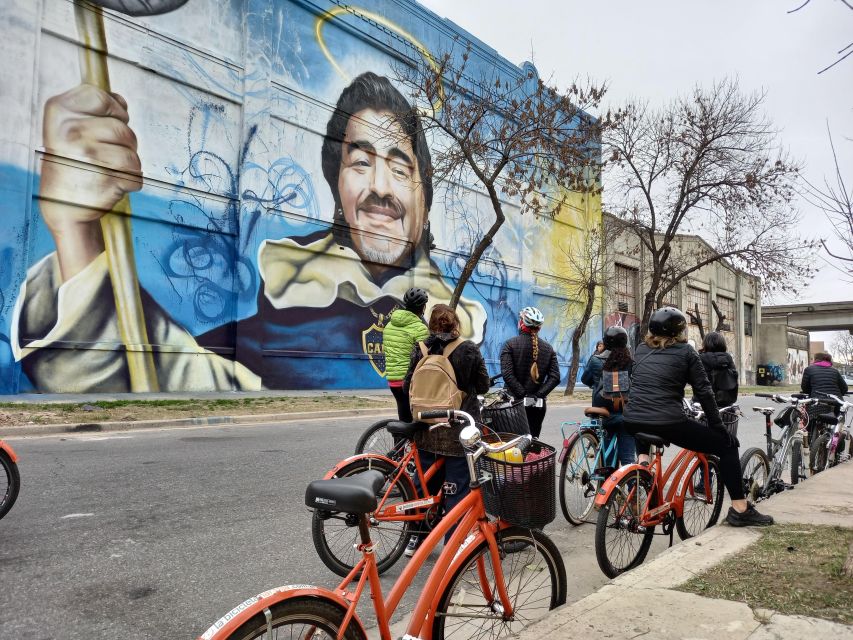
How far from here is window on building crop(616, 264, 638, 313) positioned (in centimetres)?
3900

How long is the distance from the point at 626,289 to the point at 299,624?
131 ft

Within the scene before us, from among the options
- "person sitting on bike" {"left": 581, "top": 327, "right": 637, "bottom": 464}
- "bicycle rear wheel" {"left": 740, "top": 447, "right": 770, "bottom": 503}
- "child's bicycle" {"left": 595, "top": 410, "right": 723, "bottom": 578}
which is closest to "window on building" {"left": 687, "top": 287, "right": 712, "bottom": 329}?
"bicycle rear wheel" {"left": 740, "top": 447, "right": 770, "bottom": 503}

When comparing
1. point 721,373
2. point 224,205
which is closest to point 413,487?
point 721,373

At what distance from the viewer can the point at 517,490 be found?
3.00 metres

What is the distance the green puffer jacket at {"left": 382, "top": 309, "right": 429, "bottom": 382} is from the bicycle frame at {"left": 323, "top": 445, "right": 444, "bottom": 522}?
4.04ft

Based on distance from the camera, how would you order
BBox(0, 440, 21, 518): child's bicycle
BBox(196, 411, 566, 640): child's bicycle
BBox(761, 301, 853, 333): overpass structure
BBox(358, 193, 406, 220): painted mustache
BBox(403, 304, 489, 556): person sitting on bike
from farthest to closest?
BBox(761, 301, 853, 333): overpass structure → BBox(358, 193, 406, 220): painted mustache → BBox(0, 440, 21, 518): child's bicycle → BBox(403, 304, 489, 556): person sitting on bike → BBox(196, 411, 566, 640): child's bicycle

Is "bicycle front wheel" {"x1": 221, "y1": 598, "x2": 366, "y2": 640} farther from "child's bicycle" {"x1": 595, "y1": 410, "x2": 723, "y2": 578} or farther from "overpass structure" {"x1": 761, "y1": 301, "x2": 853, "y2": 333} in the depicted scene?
"overpass structure" {"x1": 761, "y1": 301, "x2": 853, "y2": 333}

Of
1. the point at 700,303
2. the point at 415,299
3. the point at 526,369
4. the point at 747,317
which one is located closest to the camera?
the point at 415,299

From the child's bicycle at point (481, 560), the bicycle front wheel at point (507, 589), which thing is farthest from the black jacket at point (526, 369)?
the bicycle front wheel at point (507, 589)

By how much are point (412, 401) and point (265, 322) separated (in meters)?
15.6

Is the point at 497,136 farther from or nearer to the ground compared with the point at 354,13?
nearer to the ground

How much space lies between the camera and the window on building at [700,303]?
47.4 metres

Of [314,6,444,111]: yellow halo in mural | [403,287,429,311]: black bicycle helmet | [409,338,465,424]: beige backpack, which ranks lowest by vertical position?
[409,338,465,424]: beige backpack

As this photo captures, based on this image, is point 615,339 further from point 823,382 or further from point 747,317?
point 747,317
